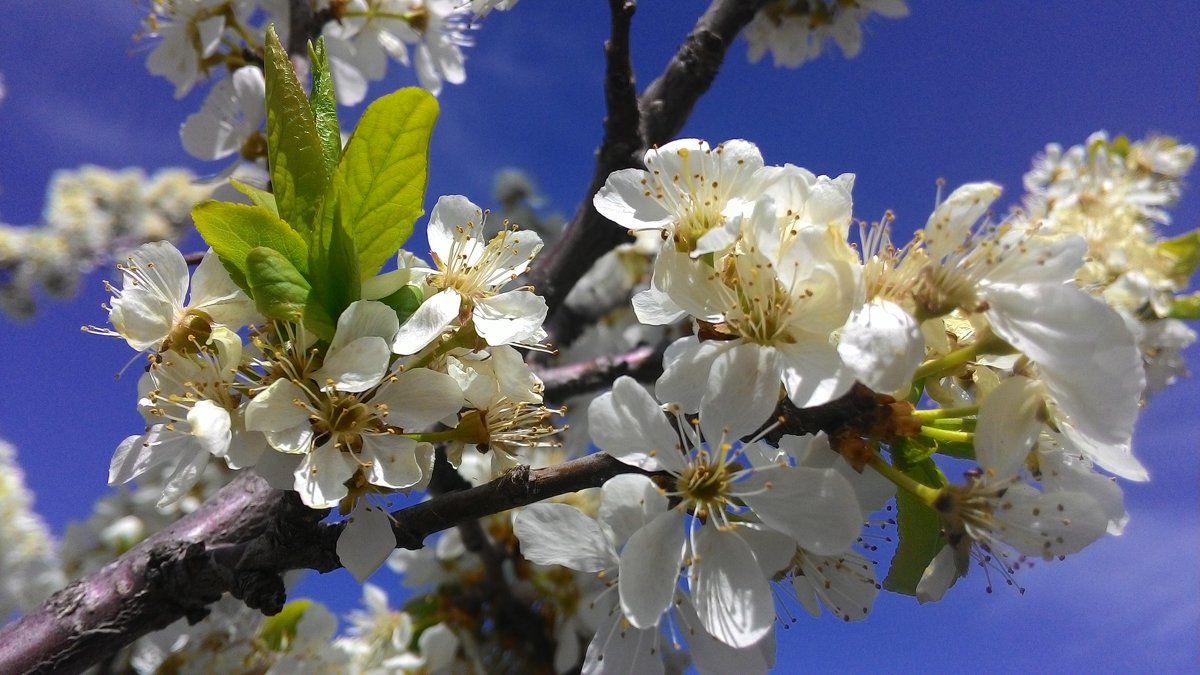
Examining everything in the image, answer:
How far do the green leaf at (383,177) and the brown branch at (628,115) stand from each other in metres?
0.77

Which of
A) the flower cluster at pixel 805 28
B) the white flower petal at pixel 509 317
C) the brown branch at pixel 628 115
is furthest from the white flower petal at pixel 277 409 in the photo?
the flower cluster at pixel 805 28

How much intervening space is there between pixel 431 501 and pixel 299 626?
4.66 feet

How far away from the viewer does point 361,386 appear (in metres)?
0.91

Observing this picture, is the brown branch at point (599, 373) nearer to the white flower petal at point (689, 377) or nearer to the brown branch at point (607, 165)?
the brown branch at point (607, 165)

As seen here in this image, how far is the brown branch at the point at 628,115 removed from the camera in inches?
68.0

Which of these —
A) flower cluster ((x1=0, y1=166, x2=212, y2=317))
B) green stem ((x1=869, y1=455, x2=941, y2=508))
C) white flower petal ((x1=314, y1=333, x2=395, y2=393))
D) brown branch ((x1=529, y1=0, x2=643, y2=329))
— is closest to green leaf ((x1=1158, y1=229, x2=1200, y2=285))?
brown branch ((x1=529, y1=0, x2=643, y2=329))

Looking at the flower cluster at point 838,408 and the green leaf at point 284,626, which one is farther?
the green leaf at point 284,626

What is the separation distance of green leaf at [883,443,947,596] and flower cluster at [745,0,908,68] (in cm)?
191

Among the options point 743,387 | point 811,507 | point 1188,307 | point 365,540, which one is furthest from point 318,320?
point 1188,307

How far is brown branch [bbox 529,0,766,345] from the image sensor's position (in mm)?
1728

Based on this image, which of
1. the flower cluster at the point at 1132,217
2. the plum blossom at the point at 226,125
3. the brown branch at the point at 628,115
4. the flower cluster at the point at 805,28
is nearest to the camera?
the brown branch at the point at 628,115

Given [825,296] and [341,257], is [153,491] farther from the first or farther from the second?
[825,296]

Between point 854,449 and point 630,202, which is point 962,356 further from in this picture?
point 630,202

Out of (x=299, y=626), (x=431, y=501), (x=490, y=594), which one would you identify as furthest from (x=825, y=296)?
(x=490, y=594)
